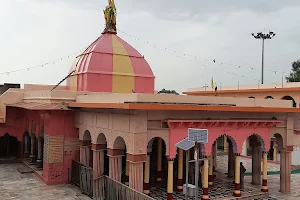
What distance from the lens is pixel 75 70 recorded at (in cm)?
2127

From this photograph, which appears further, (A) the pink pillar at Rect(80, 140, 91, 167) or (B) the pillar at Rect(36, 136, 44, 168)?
(B) the pillar at Rect(36, 136, 44, 168)

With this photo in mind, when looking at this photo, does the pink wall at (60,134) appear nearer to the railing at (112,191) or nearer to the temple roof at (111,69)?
the temple roof at (111,69)

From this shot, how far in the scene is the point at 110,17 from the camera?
23.2 m

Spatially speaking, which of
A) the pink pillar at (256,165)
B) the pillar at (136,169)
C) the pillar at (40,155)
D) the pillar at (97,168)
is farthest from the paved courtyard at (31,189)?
the pink pillar at (256,165)

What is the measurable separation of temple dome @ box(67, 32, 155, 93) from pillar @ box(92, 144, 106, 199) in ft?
17.4

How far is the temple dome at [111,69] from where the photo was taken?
19.7m

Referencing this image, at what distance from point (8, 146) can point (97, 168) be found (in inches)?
482

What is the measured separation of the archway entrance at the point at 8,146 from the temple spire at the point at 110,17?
10.6 metres

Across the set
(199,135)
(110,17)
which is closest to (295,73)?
(110,17)

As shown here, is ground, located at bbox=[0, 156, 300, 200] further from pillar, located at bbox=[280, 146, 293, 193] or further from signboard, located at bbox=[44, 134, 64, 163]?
signboard, located at bbox=[44, 134, 64, 163]

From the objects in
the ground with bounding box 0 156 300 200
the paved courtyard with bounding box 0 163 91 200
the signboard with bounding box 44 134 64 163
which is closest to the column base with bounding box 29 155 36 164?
the ground with bounding box 0 156 300 200

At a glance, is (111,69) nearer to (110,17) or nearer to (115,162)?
(110,17)

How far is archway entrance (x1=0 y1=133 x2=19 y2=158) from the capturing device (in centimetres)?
2388

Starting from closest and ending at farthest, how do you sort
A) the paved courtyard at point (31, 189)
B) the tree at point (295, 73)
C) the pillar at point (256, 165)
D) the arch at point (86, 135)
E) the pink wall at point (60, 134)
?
1. the paved courtyard at point (31, 189)
2. the arch at point (86, 135)
3. the pink wall at point (60, 134)
4. the pillar at point (256, 165)
5. the tree at point (295, 73)
